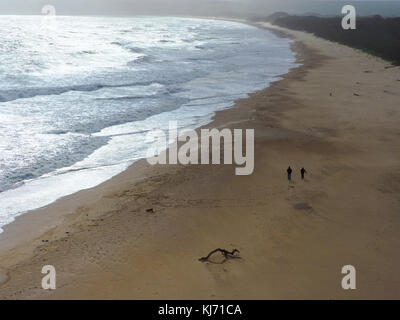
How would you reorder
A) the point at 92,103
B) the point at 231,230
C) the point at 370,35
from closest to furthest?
the point at 231,230, the point at 92,103, the point at 370,35

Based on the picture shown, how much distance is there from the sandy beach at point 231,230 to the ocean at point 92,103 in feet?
5.53

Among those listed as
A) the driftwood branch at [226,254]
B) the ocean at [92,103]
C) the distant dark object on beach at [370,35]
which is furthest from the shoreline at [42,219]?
the distant dark object on beach at [370,35]

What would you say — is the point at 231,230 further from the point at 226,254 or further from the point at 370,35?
the point at 370,35

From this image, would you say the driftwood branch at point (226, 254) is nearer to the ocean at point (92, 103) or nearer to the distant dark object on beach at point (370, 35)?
the ocean at point (92, 103)

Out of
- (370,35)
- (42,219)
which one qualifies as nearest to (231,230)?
(42,219)

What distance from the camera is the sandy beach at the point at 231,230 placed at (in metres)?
7.77

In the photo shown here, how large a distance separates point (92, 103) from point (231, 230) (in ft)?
54.0

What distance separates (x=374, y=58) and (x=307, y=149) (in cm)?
2858

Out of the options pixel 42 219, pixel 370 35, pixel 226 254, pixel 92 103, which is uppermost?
pixel 370 35

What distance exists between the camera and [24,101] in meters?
23.7

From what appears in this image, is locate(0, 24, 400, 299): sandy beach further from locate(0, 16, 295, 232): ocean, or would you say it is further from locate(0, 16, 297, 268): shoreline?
locate(0, 16, 295, 232): ocean

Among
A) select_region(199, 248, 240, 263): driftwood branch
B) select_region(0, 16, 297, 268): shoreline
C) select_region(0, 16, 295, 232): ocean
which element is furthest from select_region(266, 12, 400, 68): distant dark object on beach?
select_region(199, 248, 240, 263): driftwood branch

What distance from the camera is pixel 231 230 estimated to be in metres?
9.62
